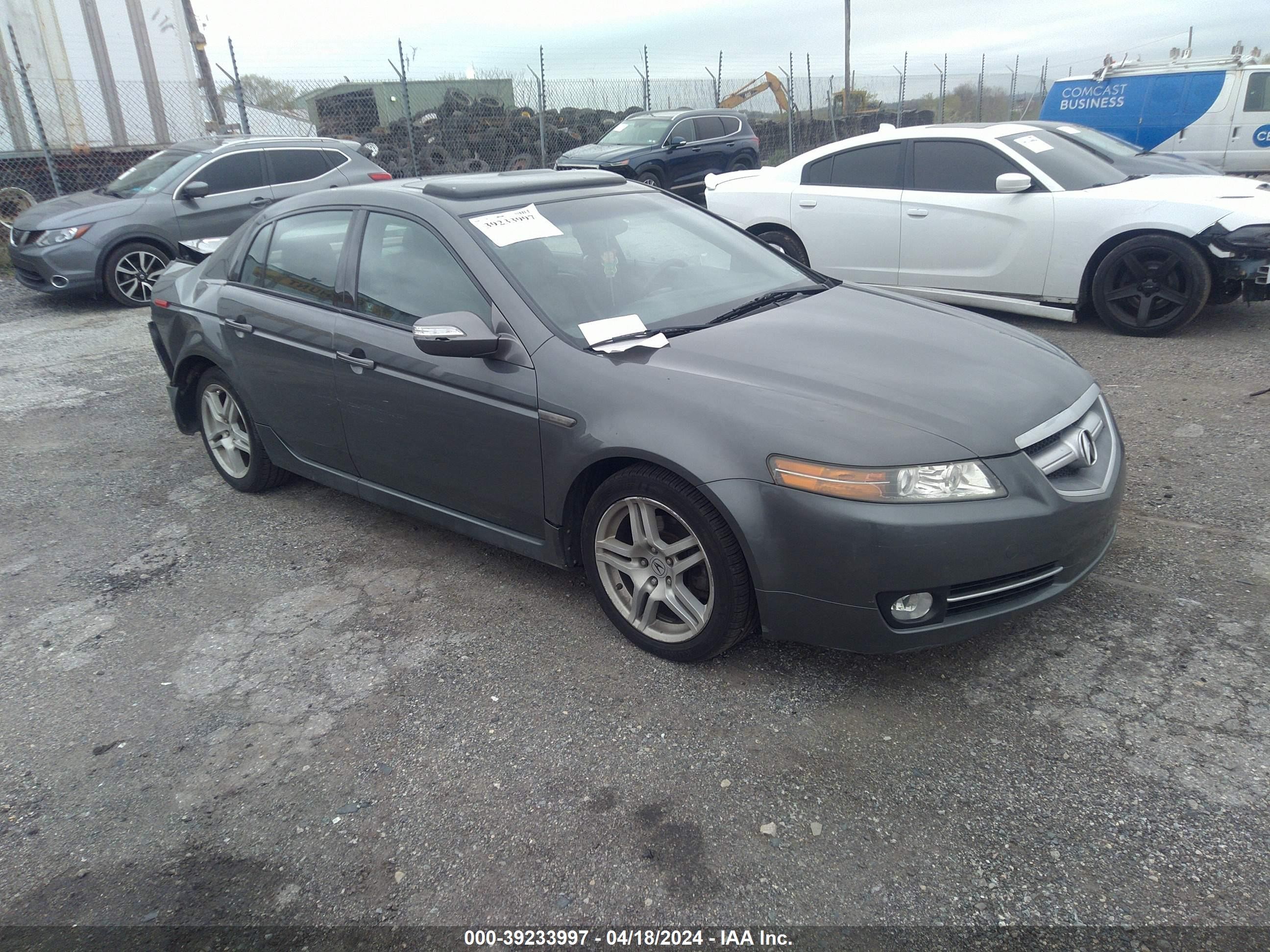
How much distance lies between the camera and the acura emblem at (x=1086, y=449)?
2955 millimetres

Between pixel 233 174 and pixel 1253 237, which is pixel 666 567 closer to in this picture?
pixel 1253 237

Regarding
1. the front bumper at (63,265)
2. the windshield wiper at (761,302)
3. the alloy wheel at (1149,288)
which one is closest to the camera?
the windshield wiper at (761,302)

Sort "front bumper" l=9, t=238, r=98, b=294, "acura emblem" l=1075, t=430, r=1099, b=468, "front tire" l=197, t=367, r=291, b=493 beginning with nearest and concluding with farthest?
"acura emblem" l=1075, t=430, r=1099, b=468 → "front tire" l=197, t=367, r=291, b=493 → "front bumper" l=9, t=238, r=98, b=294

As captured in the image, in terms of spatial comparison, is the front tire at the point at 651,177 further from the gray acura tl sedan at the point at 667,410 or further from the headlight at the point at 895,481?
the headlight at the point at 895,481

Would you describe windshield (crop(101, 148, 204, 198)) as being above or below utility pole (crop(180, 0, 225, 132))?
below

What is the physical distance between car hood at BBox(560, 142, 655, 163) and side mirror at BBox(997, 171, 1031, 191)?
332 inches

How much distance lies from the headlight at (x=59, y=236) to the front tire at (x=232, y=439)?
5827 millimetres

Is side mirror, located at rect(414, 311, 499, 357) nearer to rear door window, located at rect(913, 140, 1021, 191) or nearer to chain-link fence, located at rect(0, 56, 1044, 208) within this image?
rear door window, located at rect(913, 140, 1021, 191)

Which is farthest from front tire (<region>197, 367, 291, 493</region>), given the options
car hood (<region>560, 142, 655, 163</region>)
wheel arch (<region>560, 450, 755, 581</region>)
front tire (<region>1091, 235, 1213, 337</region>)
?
car hood (<region>560, 142, 655, 163</region>)

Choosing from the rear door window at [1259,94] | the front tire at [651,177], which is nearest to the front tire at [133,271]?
the front tire at [651,177]

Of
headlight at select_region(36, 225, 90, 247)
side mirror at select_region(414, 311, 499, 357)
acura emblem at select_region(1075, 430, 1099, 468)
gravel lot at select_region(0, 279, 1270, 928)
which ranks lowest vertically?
gravel lot at select_region(0, 279, 1270, 928)

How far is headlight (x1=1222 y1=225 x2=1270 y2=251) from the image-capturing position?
596cm

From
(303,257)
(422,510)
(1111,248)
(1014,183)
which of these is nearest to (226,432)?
(303,257)

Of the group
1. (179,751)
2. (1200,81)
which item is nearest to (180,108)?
(179,751)
